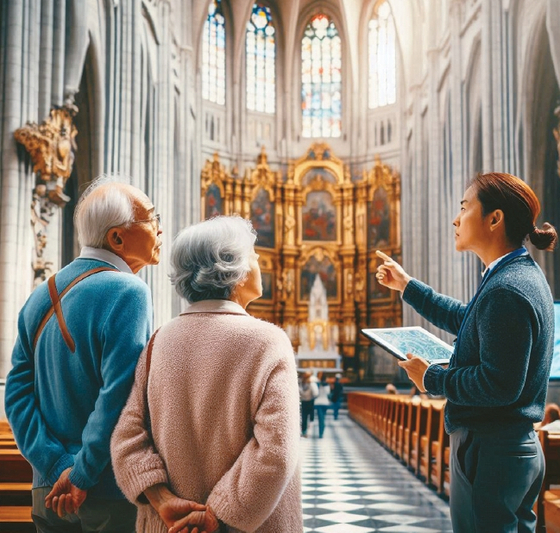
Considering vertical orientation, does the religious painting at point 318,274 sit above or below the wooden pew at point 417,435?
above

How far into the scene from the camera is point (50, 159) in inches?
400

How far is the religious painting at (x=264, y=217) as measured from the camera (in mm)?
31031

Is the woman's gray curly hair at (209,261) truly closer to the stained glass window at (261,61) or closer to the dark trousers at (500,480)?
the dark trousers at (500,480)

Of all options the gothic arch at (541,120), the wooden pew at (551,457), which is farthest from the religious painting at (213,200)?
the wooden pew at (551,457)

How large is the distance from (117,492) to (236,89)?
30.4 m

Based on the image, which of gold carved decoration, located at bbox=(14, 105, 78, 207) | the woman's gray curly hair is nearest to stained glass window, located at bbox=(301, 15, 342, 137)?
gold carved decoration, located at bbox=(14, 105, 78, 207)

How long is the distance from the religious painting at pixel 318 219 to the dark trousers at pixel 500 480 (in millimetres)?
29185

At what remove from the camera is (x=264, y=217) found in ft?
102

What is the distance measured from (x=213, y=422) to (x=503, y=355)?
861 millimetres

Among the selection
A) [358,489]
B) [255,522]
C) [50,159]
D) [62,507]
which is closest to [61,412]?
[62,507]

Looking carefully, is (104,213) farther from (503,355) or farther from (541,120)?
(541,120)

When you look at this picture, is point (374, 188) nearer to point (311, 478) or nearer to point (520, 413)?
point (311, 478)

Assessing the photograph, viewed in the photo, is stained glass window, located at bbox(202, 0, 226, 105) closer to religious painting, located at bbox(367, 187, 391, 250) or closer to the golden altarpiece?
the golden altarpiece

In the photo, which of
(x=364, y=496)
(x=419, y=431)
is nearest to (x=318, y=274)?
(x=419, y=431)
